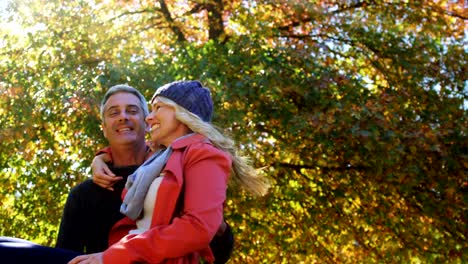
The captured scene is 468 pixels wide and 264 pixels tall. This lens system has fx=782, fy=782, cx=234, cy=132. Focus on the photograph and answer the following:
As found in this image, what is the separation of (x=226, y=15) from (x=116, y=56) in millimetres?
1686

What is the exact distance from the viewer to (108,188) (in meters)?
3.67

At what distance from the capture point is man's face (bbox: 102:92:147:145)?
12.8 ft

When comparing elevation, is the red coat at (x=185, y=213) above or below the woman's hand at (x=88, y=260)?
above

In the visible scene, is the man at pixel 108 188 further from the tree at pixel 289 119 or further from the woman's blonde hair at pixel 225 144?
the tree at pixel 289 119

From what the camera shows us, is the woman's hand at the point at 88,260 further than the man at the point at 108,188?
No

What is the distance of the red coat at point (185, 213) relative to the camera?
2674mm

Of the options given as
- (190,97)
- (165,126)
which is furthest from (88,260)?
(190,97)

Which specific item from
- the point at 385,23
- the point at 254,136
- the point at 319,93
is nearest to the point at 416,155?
the point at 319,93

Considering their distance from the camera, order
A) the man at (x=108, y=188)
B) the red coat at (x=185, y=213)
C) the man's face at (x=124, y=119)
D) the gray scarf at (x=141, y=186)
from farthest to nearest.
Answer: the man's face at (x=124, y=119)
the man at (x=108, y=188)
the gray scarf at (x=141, y=186)
the red coat at (x=185, y=213)

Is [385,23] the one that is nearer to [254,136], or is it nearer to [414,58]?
[414,58]

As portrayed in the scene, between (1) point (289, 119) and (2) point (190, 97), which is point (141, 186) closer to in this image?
(2) point (190, 97)

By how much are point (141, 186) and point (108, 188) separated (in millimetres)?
869

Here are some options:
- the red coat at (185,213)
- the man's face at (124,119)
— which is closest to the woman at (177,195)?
the red coat at (185,213)

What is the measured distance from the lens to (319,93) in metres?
7.44
